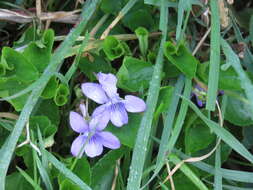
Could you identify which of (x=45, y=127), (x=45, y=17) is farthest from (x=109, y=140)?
(x=45, y=17)

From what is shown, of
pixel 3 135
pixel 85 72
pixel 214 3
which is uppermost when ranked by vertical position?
pixel 214 3

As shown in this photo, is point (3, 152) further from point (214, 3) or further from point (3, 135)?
point (214, 3)

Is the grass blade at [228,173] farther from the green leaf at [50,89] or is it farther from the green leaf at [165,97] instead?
the green leaf at [50,89]

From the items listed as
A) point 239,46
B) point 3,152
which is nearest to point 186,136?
point 239,46

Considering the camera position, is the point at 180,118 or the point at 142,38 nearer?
the point at 180,118

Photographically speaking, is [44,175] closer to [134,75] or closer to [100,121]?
[100,121]

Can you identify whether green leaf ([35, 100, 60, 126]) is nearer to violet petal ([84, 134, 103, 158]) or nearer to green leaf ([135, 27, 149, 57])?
violet petal ([84, 134, 103, 158])
